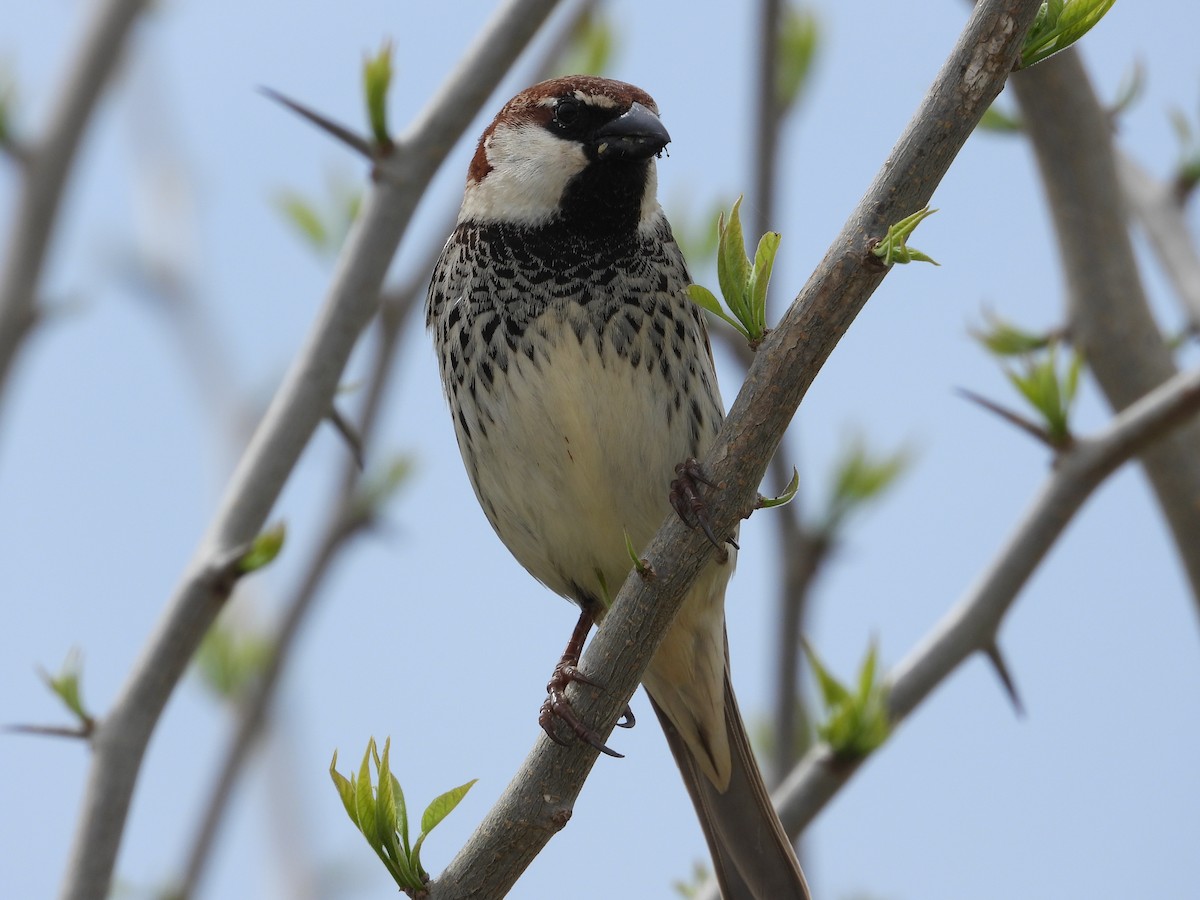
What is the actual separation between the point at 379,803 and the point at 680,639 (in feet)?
4.30

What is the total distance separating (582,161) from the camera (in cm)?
314

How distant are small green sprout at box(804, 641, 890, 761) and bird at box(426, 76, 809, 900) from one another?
274mm

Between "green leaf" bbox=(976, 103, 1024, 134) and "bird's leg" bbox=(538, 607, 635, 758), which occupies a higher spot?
"green leaf" bbox=(976, 103, 1024, 134)

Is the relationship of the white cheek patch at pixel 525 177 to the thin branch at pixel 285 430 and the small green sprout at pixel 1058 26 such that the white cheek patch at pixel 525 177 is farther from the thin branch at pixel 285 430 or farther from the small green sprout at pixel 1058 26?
the small green sprout at pixel 1058 26

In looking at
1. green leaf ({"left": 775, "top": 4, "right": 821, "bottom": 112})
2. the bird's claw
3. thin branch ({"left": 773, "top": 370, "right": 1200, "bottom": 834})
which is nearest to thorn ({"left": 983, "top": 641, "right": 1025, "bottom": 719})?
thin branch ({"left": 773, "top": 370, "right": 1200, "bottom": 834})

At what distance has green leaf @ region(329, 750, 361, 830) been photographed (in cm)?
219

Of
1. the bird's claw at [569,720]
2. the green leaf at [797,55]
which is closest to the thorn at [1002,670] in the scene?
the bird's claw at [569,720]

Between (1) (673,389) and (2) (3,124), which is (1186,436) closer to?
(1) (673,389)

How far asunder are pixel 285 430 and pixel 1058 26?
1.56 meters

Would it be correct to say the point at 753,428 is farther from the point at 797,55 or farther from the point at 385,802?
the point at 797,55

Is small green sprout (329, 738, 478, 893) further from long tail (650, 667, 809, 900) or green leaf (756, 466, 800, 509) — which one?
long tail (650, 667, 809, 900)

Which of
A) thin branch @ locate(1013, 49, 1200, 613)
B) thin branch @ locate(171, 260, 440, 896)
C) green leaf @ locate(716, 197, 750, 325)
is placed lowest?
thin branch @ locate(171, 260, 440, 896)

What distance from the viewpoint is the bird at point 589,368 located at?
3010 mm

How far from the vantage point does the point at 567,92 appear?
3.21 meters
